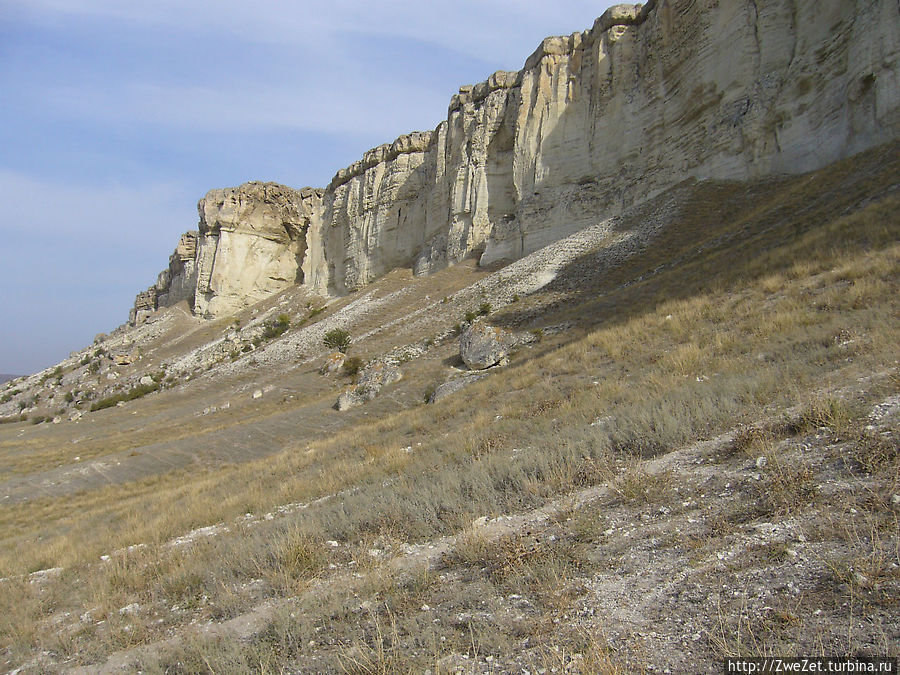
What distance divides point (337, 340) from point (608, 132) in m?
18.7

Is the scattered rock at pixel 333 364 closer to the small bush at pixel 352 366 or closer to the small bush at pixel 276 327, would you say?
the small bush at pixel 352 366

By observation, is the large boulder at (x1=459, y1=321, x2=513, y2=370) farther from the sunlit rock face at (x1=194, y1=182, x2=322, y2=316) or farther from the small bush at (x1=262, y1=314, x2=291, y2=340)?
the sunlit rock face at (x1=194, y1=182, x2=322, y2=316)

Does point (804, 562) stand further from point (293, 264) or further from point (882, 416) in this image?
point (293, 264)

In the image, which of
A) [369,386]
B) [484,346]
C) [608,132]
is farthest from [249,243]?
[484,346]

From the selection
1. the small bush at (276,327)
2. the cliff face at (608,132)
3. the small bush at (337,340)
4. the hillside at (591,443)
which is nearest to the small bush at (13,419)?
the hillside at (591,443)

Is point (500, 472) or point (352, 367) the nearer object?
point (500, 472)

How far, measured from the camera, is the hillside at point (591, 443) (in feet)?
9.05

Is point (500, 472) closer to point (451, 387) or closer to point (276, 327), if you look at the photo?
point (451, 387)

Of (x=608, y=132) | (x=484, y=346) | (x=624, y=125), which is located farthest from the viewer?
(x=608, y=132)

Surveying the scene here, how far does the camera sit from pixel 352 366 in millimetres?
21312

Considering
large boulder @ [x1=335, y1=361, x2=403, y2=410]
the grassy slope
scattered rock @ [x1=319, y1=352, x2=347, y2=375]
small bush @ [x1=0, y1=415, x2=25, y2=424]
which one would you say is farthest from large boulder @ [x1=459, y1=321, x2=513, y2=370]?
small bush @ [x1=0, y1=415, x2=25, y2=424]

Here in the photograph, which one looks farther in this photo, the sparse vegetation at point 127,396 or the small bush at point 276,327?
the small bush at point 276,327

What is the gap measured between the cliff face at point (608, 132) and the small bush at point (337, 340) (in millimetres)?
10255

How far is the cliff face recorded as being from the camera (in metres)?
18.5
